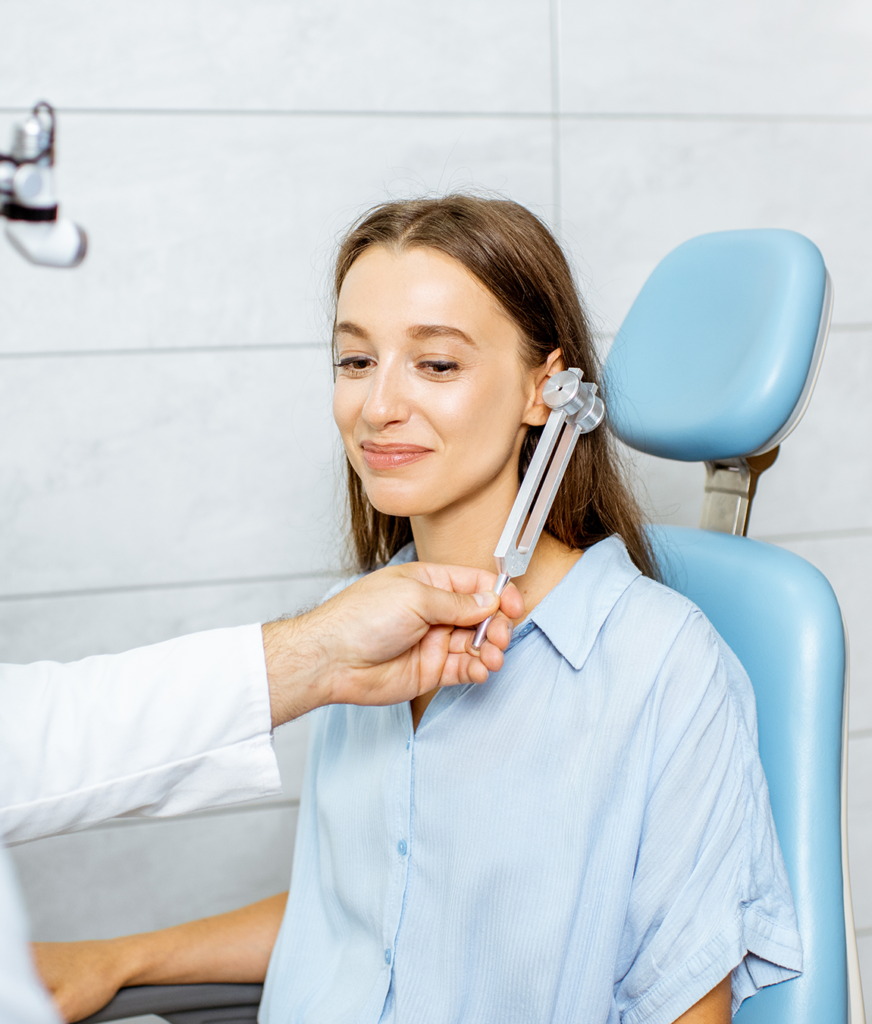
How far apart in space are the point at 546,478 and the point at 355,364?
11.3 inches

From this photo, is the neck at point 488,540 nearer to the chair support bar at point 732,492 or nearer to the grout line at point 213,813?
the chair support bar at point 732,492

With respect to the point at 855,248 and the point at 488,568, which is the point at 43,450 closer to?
the point at 488,568

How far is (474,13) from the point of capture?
168 centimetres

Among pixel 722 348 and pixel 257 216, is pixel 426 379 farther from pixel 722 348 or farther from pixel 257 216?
pixel 257 216

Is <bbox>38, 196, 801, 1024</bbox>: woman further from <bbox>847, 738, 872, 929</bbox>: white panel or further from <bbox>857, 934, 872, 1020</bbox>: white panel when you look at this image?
<bbox>857, 934, 872, 1020</bbox>: white panel

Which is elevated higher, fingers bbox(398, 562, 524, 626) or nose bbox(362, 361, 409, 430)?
nose bbox(362, 361, 409, 430)

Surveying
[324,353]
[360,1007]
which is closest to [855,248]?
[324,353]

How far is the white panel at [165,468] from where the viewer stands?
1654 millimetres

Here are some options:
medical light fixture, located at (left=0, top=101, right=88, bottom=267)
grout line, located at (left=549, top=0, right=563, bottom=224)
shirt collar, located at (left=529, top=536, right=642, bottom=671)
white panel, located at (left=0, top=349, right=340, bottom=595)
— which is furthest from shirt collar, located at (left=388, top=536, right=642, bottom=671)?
grout line, located at (left=549, top=0, right=563, bottom=224)

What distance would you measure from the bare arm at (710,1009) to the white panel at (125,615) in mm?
1056

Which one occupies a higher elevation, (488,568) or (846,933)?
(488,568)

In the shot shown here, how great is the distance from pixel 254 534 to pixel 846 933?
1205mm

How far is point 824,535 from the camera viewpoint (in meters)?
1.97

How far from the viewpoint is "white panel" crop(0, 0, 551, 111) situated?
5.14 ft
